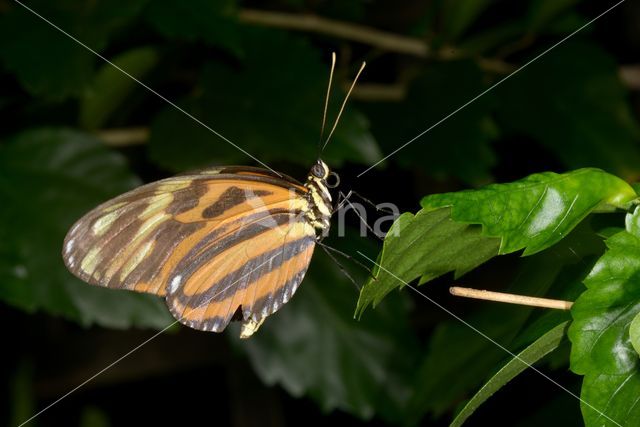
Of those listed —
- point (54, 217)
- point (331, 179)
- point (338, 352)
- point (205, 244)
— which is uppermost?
point (205, 244)

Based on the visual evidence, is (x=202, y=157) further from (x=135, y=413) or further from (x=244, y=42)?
(x=135, y=413)

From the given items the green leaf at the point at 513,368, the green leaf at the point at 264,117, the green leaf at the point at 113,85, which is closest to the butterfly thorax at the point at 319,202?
the green leaf at the point at 264,117

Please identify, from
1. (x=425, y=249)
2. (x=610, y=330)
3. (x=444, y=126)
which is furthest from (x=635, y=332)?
(x=444, y=126)

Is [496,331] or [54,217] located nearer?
[496,331]

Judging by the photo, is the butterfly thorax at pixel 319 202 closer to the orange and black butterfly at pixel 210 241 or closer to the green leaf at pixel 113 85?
Answer: the orange and black butterfly at pixel 210 241

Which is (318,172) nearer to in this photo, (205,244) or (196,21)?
(205,244)

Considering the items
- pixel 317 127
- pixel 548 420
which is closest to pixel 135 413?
pixel 317 127

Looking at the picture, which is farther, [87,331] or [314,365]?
[87,331]
